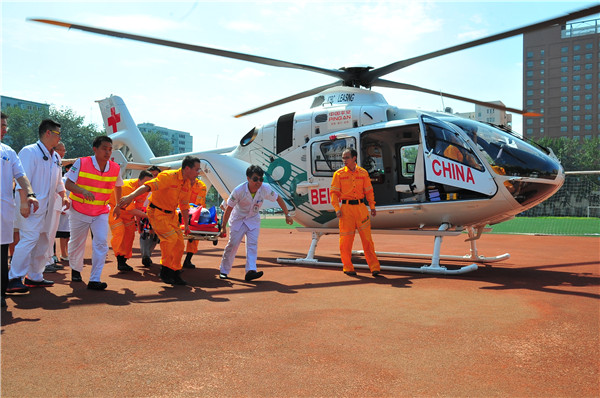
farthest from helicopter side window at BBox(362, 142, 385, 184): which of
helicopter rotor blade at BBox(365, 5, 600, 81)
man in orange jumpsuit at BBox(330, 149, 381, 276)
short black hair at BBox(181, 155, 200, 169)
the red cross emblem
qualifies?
the red cross emblem

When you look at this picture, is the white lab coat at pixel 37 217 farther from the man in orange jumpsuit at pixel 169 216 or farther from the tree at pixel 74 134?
the tree at pixel 74 134

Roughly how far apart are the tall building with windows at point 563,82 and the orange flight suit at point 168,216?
99918 millimetres

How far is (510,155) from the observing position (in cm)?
688

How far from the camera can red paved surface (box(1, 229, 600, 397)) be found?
2592 millimetres

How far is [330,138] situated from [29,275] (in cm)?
513

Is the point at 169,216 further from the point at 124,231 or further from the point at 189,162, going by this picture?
the point at 124,231

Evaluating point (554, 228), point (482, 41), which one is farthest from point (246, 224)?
point (554, 228)

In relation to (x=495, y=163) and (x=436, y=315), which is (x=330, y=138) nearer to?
(x=495, y=163)

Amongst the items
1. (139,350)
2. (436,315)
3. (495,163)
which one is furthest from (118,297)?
(495,163)

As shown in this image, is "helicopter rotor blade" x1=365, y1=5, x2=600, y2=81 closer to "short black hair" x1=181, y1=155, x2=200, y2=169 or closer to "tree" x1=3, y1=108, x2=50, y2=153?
"short black hair" x1=181, y1=155, x2=200, y2=169

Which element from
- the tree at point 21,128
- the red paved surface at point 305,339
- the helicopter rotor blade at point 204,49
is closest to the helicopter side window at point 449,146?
the red paved surface at point 305,339

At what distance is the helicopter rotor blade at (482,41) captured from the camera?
218 inches

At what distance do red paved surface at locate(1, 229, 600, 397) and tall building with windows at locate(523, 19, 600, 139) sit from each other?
9967cm

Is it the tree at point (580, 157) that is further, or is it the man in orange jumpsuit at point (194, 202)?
the tree at point (580, 157)
